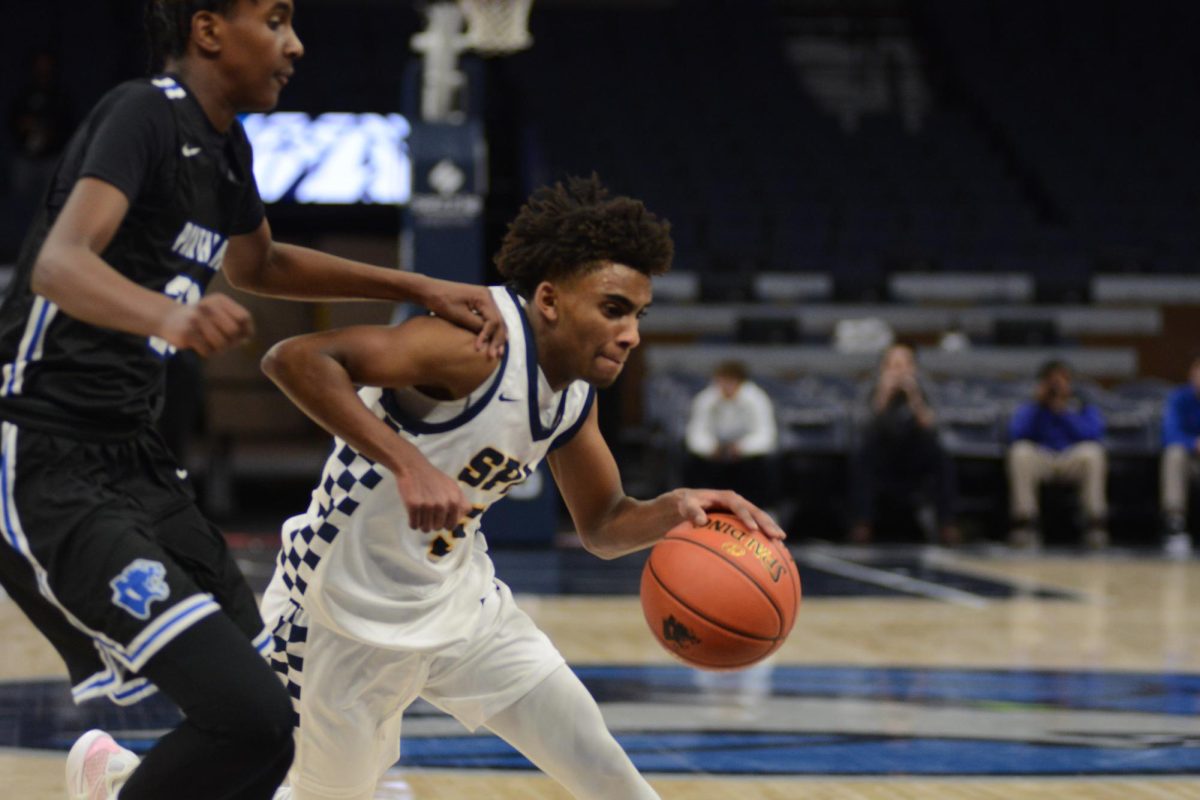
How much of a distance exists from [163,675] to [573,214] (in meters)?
1.16

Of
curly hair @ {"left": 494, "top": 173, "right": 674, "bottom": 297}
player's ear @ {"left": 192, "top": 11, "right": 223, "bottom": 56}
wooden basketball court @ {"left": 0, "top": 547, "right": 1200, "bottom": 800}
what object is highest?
player's ear @ {"left": 192, "top": 11, "right": 223, "bottom": 56}

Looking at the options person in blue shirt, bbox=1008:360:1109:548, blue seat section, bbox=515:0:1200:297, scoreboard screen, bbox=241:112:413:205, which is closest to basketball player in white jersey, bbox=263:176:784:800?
person in blue shirt, bbox=1008:360:1109:548

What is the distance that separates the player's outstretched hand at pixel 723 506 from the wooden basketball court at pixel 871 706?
1100 millimetres

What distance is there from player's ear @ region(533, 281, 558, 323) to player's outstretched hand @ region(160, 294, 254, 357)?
928mm

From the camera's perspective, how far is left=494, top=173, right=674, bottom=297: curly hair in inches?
121

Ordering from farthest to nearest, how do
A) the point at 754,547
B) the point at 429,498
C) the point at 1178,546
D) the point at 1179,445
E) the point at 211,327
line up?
the point at 1179,445
the point at 1178,546
the point at 754,547
the point at 429,498
the point at 211,327

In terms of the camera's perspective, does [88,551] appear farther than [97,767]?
No

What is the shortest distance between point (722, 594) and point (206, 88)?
4.40 feet

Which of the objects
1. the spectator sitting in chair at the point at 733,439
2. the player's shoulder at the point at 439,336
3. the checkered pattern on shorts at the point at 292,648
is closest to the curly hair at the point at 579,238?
the player's shoulder at the point at 439,336

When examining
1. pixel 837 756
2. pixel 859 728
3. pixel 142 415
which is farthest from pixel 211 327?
pixel 859 728

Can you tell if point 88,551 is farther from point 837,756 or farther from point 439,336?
point 837,756

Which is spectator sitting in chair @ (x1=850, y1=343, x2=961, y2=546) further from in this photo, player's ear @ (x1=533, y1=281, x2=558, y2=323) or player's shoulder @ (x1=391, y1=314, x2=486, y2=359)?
player's shoulder @ (x1=391, y1=314, x2=486, y2=359)

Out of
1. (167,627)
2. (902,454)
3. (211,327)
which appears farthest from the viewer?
(902,454)

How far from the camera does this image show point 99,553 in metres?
2.53
